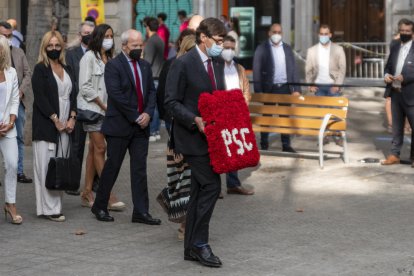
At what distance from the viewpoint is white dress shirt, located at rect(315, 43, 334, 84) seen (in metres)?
17.1

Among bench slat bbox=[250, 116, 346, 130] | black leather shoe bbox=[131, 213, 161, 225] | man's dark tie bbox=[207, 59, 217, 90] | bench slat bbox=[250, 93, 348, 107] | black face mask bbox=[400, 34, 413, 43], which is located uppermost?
black face mask bbox=[400, 34, 413, 43]

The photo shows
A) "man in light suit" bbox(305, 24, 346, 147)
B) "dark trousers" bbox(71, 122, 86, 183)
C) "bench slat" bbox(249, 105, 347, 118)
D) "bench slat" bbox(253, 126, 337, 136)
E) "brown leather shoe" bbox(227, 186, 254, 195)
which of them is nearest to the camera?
"brown leather shoe" bbox(227, 186, 254, 195)

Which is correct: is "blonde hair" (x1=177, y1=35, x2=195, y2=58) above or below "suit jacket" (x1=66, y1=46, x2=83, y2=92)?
above

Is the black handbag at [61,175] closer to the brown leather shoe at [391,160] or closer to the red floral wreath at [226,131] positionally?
the red floral wreath at [226,131]

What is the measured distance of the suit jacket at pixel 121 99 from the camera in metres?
10.7

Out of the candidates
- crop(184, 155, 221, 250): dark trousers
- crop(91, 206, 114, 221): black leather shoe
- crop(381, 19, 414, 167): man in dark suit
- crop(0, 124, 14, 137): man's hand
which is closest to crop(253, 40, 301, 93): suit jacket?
crop(381, 19, 414, 167): man in dark suit

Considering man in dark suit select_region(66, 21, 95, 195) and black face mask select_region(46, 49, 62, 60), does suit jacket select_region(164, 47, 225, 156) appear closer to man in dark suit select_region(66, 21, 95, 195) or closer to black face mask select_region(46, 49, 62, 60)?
black face mask select_region(46, 49, 62, 60)

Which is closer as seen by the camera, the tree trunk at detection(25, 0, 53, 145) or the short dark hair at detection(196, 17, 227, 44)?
the short dark hair at detection(196, 17, 227, 44)

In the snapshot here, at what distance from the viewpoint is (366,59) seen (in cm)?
2359

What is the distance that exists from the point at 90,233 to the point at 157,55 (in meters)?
8.94

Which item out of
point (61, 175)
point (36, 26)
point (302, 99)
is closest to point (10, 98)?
point (61, 175)

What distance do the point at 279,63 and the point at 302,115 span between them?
3.74ft

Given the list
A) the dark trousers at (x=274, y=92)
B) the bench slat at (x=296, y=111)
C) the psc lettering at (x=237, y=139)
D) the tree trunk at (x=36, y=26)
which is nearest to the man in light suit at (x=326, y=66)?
the dark trousers at (x=274, y=92)

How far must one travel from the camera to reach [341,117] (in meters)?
15.0
